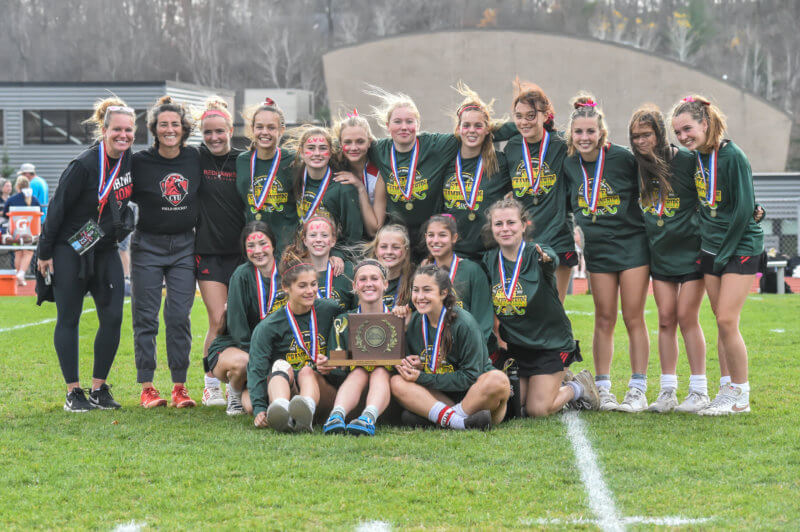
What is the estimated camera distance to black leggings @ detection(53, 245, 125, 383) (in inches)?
219

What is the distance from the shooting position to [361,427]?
468 centimetres

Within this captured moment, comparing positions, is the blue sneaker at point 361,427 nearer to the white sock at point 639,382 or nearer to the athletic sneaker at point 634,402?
the athletic sneaker at point 634,402

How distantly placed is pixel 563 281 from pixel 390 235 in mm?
1249

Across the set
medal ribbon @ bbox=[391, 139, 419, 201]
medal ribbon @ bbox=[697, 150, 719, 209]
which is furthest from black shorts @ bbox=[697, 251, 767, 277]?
medal ribbon @ bbox=[391, 139, 419, 201]

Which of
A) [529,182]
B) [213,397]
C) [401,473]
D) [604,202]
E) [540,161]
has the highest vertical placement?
[540,161]

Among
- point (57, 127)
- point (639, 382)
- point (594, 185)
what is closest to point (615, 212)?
point (594, 185)

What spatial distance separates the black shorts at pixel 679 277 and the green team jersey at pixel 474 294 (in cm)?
111

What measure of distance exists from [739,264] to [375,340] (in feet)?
6.99

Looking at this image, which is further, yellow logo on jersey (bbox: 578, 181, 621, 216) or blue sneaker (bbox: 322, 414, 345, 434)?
yellow logo on jersey (bbox: 578, 181, 621, 216)

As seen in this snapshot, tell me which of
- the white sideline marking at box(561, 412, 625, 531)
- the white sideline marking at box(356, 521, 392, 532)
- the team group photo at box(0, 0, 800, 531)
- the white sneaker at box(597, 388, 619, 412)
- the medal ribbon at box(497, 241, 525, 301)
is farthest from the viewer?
the white sneaker at box(597, 388, 619, 412)

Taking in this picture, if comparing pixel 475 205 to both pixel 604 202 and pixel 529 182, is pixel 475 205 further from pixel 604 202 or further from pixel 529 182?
pixel 604 202

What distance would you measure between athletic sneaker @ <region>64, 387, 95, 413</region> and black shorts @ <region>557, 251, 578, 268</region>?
119 inches

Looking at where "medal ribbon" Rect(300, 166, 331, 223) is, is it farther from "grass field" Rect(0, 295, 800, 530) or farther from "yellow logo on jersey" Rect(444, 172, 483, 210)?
"grass field" Rect(0, 295, 800, 530)

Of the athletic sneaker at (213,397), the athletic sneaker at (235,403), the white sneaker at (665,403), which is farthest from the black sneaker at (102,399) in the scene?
the white sneaker at (665,403)
